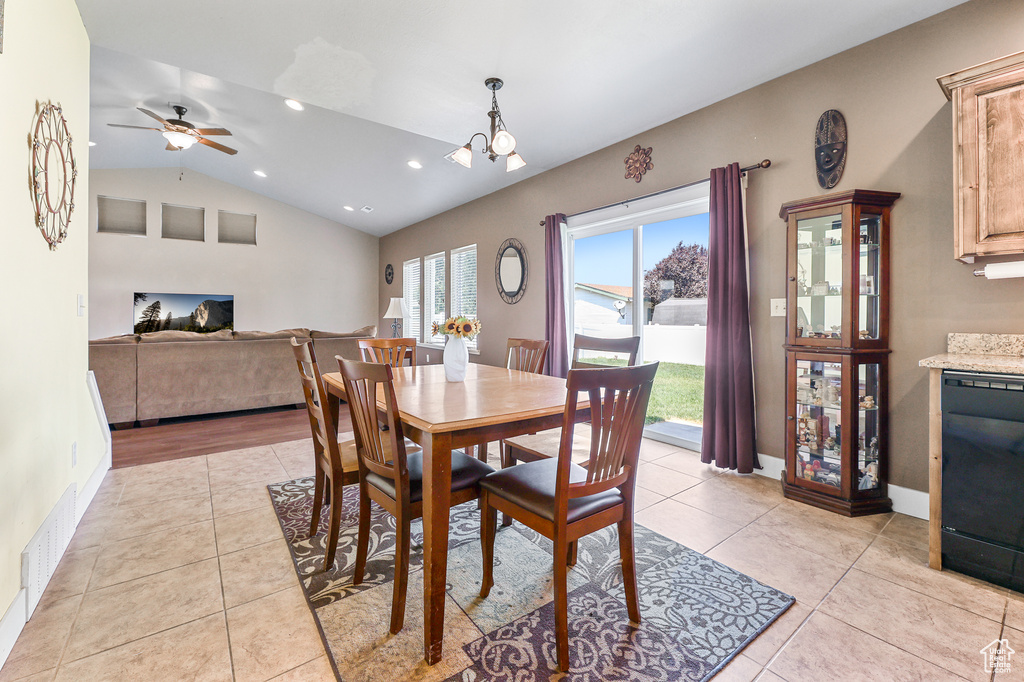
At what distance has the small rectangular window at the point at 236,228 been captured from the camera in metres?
7.65

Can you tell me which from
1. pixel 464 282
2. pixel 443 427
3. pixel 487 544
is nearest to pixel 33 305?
pixel 443 427

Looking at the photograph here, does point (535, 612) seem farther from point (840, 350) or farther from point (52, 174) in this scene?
point (52, 174)

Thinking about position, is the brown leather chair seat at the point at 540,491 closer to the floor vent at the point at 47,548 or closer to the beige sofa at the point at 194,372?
the floor vent at the point at 47,548

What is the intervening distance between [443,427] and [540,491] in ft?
1.45

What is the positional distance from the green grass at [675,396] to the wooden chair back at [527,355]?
42.7 inches

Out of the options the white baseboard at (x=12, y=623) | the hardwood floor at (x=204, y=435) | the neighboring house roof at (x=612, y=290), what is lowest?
the white baseboard at (x=12, y=623)

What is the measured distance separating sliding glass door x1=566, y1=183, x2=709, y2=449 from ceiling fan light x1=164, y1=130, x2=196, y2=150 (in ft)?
13.8

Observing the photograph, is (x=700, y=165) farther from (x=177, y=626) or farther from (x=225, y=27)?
(x=177, y=626)

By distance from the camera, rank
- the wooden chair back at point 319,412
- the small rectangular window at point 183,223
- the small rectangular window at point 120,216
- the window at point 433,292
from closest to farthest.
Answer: the wooden chair back at point 319,412 → the small rectangular window at point 120,216 → the window at point 433,292 → the small rectangular window at point 183,223

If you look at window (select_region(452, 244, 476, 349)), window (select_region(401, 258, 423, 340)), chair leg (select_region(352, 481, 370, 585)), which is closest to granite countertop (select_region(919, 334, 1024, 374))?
chair leg (select_region(352, 481, 370, 585))

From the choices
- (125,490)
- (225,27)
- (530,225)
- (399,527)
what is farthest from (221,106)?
(399,527)

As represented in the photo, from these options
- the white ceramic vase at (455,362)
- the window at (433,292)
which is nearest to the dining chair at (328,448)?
the white ceramic vase at (455,362)

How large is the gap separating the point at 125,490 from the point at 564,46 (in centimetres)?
392

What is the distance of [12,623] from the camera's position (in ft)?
4.83
